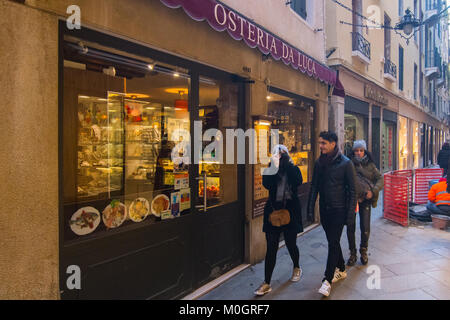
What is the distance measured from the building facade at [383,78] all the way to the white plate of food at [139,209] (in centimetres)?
663

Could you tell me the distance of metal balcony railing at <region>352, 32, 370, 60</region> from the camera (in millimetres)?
10492

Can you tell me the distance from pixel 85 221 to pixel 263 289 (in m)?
2.35

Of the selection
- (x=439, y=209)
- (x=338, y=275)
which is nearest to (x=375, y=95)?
(x=439, y=209)

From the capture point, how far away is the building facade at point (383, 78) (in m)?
9.71

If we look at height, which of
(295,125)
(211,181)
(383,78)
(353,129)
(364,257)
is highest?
(383,78)

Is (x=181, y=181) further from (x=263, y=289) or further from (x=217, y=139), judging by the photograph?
(x=263, y=289)

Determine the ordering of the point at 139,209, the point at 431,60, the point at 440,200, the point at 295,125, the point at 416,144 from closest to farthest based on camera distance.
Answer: the point at 139,209, the point at 295,125, the point at 440,200, the point at 416,144, the point at 431,60

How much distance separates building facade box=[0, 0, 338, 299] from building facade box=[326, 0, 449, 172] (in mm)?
4197

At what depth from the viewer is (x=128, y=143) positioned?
4.23 meters

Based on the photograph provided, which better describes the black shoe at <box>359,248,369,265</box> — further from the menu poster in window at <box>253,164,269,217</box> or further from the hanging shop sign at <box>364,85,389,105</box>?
the hanging shop sign at <box>364,85,389,105</box>

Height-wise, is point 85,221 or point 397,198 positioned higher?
point 85,221

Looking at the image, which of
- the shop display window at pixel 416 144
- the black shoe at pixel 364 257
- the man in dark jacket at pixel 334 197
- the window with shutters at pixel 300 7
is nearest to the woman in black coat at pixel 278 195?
the man in dark jacket at pixel 334 197

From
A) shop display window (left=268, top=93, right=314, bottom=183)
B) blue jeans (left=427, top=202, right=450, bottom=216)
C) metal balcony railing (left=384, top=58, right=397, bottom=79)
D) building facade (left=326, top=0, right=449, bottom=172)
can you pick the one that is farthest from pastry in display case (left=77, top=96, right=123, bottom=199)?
metal balcony railing (left=384, top=58, right=397, bottom=79)

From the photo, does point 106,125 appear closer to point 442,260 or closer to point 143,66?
point 143,66
